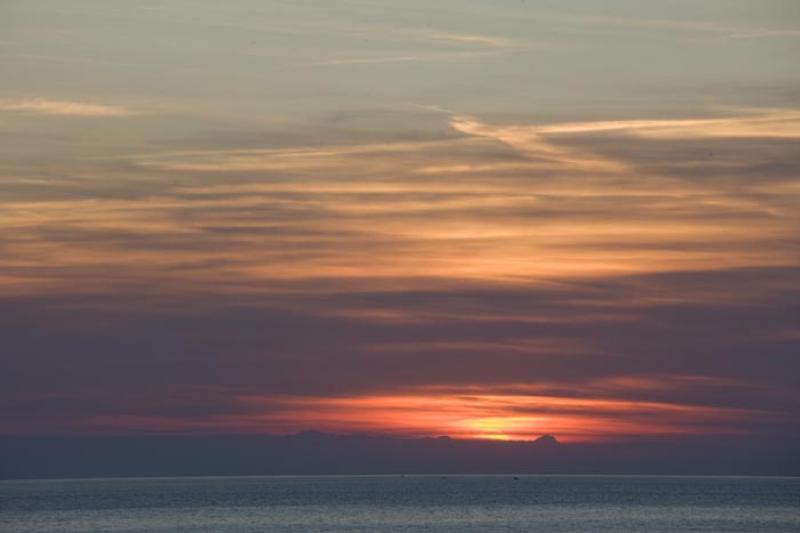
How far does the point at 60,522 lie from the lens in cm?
19838

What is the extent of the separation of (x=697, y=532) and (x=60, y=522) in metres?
86.1

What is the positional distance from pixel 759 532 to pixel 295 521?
2367 inches

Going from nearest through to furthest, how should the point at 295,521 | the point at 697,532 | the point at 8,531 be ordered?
1. the point at 697,532
2. the point at 8,531
3. the point at 295,521

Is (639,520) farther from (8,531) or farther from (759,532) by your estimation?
(8,531)

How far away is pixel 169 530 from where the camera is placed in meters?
177

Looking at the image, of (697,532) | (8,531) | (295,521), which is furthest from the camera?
(295,521)

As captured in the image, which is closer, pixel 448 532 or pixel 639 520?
pixel 448 532

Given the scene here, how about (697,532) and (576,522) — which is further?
(576,522)

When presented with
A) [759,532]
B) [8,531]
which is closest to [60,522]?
[8,531]

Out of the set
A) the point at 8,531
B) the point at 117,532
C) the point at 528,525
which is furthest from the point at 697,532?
the point at 8,531

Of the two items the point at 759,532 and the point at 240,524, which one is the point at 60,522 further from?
the point at 759,532

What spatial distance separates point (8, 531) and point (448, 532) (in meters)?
54.7

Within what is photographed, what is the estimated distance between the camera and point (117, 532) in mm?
177500

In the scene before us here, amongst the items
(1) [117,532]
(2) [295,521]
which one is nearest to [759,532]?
(2) [295,521]
